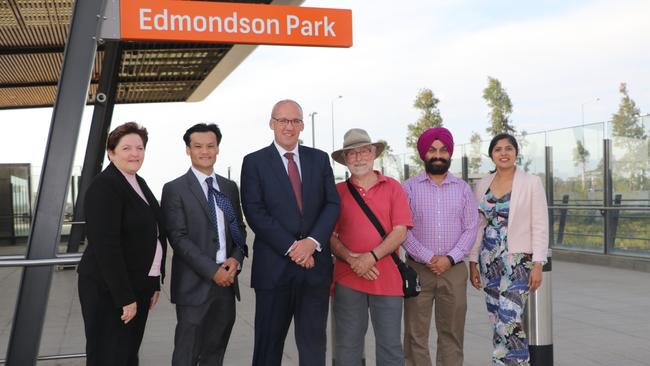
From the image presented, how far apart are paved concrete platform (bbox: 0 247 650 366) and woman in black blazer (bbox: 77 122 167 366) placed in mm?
2164

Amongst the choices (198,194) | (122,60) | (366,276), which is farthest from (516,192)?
(122,60)

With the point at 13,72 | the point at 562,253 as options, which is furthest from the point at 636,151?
the point at 13,72

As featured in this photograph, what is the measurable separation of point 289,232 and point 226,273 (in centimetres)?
43

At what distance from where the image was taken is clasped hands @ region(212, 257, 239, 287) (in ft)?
13.4

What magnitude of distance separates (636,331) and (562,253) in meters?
7.41

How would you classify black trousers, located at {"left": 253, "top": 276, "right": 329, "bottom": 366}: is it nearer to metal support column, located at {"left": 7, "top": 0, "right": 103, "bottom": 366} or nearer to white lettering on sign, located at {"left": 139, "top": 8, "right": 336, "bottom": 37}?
metal support column, located at {"left": 7, "top": 0, "right": 103, "bottom": 366}

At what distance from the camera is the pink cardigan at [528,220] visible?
4.55m

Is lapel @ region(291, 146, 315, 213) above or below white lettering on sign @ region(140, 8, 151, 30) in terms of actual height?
below

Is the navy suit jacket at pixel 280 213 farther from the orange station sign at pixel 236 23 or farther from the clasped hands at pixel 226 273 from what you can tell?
the orange station sign at pixel 236 23

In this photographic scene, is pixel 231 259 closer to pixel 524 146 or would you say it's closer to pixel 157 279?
pixel 157 279

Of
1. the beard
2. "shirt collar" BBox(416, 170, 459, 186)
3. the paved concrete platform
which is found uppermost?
the beard

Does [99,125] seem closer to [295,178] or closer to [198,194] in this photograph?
[198,194]

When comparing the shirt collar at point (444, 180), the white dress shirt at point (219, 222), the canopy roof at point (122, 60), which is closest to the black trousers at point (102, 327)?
the white dress shirt at point (219, 222)

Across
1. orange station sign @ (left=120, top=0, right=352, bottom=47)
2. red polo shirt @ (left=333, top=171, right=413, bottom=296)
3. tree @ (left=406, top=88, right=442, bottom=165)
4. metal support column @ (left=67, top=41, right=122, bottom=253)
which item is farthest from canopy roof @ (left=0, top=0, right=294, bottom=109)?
tree @ (left=406, top=88, right=442, bottom=165)
